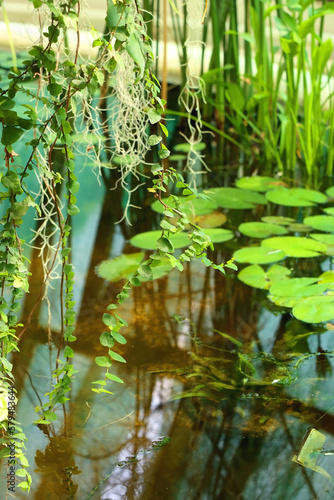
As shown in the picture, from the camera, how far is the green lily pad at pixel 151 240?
141 centimetres

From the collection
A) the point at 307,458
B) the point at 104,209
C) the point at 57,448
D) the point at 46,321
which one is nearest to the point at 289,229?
the point at 104,209

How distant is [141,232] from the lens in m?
1.52

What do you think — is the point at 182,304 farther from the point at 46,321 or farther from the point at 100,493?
the point at 100,493

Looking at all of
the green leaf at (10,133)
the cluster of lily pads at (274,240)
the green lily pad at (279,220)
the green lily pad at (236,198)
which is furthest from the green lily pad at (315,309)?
the green leaf at (10,133)

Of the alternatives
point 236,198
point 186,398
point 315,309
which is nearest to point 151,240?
point 236,198

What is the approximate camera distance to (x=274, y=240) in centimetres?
142

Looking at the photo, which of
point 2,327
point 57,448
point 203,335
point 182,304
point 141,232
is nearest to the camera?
point 2,327

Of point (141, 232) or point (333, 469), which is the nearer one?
point (333, 469)

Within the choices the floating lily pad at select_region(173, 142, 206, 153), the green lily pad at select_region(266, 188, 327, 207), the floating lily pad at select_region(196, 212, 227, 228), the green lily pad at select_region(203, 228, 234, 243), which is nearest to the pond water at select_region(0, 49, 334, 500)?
the green lily pad at select_region(203, 228, 234, 243)

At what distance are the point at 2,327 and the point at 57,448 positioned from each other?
0.22 m

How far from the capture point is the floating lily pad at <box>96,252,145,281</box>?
1.30m

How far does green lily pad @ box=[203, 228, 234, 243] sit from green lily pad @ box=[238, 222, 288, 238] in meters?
0.04

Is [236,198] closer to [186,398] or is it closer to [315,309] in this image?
[315,309]

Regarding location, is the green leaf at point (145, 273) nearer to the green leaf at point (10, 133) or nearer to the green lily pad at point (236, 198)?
the green leaf at point (10, 133)
